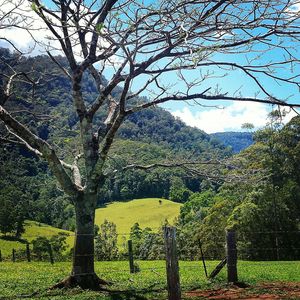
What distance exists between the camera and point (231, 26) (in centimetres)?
918

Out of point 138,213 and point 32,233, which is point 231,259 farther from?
→ point 138,213

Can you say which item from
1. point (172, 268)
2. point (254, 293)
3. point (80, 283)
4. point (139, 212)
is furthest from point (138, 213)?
point (172, 268)

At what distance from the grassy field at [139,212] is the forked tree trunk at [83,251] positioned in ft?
258

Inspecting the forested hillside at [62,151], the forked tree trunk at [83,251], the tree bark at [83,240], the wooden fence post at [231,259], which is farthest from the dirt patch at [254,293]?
the forested hillside at [62,151]

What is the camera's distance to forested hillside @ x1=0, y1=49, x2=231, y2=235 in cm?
1477

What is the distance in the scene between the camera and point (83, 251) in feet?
36.3

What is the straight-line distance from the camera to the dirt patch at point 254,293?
9.68 meters

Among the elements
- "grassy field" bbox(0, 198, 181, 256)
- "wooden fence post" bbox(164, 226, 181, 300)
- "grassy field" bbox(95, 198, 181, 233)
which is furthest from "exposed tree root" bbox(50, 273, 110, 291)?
"grassy field" bbox(95, 198, 181, 233)

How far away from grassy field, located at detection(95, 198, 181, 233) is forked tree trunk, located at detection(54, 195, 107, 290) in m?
78.8

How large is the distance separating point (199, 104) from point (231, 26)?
242 centimetres

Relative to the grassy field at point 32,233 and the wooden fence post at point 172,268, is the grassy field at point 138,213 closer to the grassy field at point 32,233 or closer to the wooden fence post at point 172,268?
the grassy field at point 32,233

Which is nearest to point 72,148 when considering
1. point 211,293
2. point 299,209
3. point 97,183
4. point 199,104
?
point 97,183

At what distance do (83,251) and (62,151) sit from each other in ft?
18.0

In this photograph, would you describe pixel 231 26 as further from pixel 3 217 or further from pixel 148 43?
pixel 3 217
